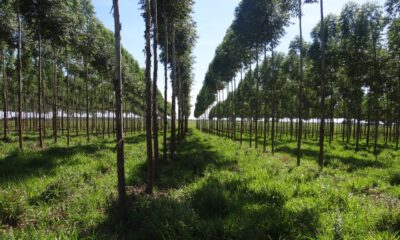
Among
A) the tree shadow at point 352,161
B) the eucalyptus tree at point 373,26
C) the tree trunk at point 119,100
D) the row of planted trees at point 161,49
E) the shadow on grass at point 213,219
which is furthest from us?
the eucalyptus tree at point 373,26

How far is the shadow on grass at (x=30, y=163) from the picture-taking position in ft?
38.5

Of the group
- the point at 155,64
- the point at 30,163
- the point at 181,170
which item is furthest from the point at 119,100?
the point at 30,163

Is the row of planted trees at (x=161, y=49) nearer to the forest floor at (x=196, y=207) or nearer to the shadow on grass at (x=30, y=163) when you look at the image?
the forest floor at (x=196, y=207)

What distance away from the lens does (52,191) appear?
9484 millimetres

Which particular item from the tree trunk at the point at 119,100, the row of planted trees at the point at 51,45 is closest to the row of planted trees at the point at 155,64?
the tree trunk at the point at 119,100

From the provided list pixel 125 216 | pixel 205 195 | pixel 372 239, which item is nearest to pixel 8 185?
pixel 125 216

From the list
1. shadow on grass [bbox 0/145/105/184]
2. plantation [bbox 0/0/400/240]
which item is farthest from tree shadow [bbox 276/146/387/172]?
shadow on grass [bbox 0/145/105/184]

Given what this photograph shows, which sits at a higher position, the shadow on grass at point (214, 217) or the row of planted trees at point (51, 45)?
the row of planted trees at point (51, 45)

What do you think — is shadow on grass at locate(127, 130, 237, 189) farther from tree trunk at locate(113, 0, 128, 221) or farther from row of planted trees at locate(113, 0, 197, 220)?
tree trunk at locate(113, 0, 128, 221)

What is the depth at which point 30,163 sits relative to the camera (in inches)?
549

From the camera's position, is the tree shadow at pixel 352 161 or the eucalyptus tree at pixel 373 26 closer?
the tree shadow at pixel 352 161

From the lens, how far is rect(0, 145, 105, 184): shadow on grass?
11732 mm

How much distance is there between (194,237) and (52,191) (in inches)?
216

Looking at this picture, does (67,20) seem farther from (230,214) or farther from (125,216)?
(230,214)
